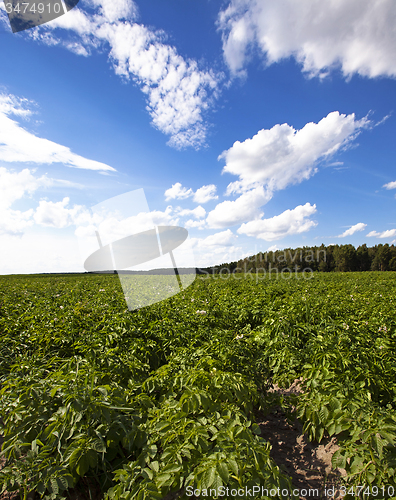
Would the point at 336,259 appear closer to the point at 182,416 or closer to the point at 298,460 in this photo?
the point at 298,460

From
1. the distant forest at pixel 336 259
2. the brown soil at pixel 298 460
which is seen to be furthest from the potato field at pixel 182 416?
the distant forest at pixel 336 259

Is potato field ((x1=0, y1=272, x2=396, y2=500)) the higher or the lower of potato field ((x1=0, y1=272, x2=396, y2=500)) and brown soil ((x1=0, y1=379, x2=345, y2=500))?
the higher

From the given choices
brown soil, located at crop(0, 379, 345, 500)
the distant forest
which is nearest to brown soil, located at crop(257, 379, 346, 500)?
brown soil, located at crop(0, 379, 345, 500)

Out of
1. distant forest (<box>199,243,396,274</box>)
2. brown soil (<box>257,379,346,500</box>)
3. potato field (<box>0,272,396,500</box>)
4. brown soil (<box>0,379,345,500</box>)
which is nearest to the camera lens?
potato field (<box>0,272,396,500</box>)

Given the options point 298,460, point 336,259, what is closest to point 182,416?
point 298,460

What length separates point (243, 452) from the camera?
165 centimetres

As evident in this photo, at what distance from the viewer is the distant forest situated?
65.4m

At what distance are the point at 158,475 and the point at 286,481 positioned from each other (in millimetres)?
785

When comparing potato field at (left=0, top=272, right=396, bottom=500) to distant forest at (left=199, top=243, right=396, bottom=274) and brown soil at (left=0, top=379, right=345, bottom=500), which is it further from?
distant forest at (left=199, top=243, right=396, bottom=274)

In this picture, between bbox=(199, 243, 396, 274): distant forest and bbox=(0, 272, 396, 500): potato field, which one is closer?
bbox=(0, 272, 396, 500): potato field

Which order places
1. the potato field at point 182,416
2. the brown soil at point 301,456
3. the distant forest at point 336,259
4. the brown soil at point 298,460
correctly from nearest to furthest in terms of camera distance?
the potato field at point 182,416, the brown soil at point 298,460, the brown soil at point 301,456, the distant forest at point 336,259

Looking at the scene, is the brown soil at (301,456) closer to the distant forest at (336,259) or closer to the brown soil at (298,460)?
the brown soil at (298,460)

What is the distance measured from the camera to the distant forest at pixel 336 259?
65438 mm

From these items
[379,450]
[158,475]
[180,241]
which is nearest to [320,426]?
[379,450]
